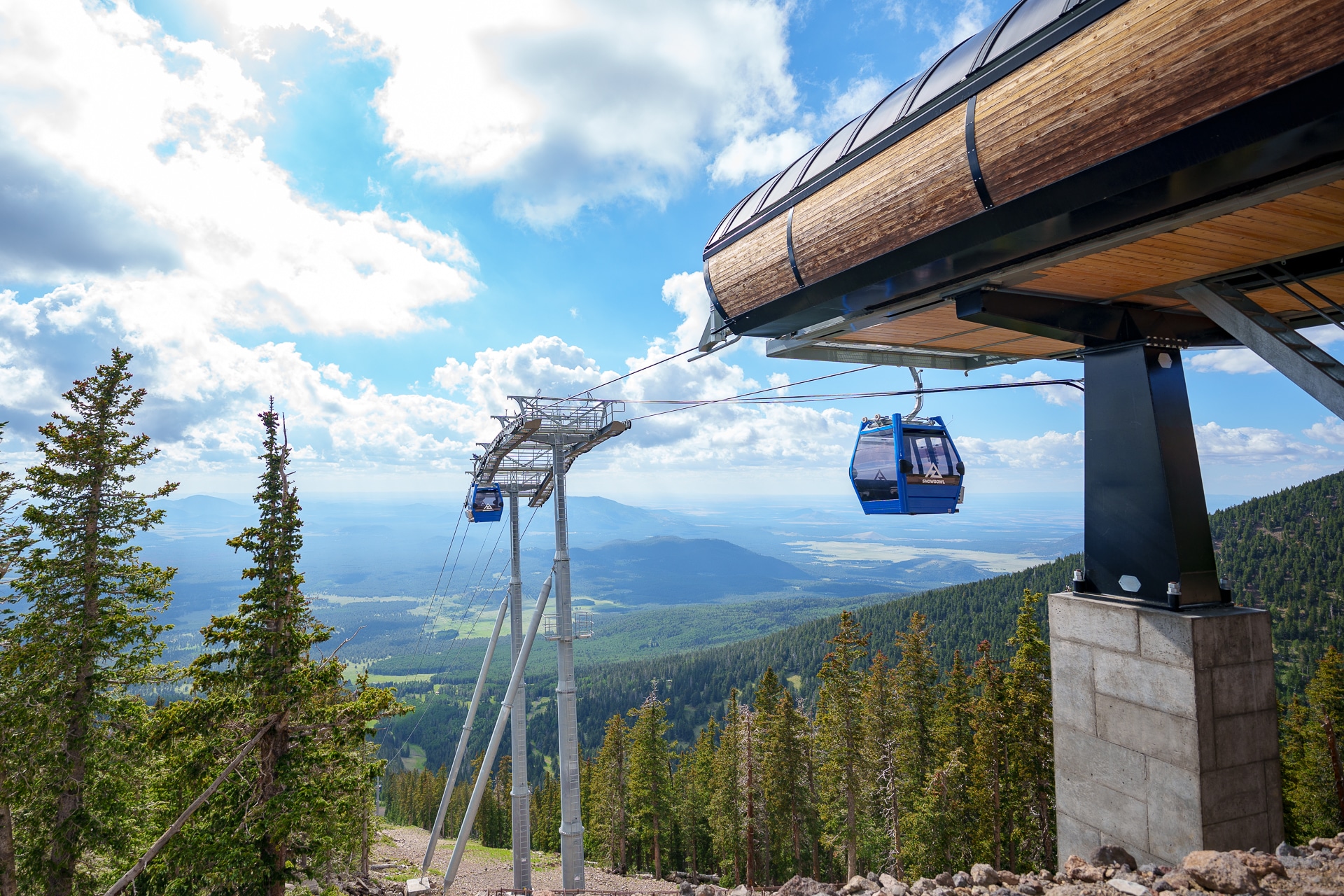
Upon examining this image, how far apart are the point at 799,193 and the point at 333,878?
22667 mm

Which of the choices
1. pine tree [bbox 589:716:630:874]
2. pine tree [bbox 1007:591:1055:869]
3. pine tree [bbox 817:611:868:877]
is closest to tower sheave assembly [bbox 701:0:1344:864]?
pine tree [bbox 1007:591:1055:869]

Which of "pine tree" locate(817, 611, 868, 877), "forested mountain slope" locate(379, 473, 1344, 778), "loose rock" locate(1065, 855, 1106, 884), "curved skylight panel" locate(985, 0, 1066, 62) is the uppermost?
"curved skylight panel" locate(985, 0, 1066, 62)

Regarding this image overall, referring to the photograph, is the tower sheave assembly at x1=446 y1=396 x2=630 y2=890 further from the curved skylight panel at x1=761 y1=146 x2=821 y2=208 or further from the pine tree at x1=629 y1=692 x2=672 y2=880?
the pine tree at x1=629 y1=692 x2=672 y2=880

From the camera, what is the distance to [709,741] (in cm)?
3975

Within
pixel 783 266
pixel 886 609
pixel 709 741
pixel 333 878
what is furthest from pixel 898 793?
pixel 886 609

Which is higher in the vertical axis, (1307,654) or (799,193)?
(799,193)

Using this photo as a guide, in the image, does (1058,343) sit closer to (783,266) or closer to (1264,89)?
(783,266)

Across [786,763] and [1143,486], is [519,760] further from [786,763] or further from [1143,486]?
[1143,486]

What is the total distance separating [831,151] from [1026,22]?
7.11ft

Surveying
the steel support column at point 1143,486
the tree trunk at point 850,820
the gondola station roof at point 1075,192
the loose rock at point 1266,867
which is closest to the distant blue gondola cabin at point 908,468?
the gondola station roof at point 1075,192

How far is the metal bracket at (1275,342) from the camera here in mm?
4613

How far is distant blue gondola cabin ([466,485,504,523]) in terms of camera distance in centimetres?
2095

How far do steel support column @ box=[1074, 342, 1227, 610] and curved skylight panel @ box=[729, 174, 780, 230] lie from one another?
4.05 metres

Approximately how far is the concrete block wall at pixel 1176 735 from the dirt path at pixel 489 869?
23422mm
